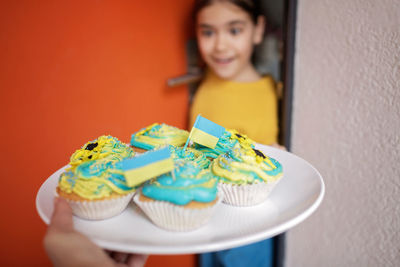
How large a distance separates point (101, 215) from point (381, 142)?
4.62 feet

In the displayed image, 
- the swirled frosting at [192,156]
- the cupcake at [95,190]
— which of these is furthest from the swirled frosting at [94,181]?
the swirled frosting at [192,156]

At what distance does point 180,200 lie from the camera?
1113 millimetres

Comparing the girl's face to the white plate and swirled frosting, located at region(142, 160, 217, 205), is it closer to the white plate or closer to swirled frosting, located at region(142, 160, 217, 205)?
the white plate

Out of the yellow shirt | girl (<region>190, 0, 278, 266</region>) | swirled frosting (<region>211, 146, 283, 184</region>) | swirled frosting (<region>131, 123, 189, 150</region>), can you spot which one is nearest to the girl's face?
girl (<region>190, 0, 278, 266</region>)

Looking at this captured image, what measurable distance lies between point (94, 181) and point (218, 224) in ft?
1.65

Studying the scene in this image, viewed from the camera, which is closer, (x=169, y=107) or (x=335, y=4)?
(x=335, y=4)

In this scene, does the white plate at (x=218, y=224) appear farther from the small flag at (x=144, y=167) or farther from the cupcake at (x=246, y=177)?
the small flag at (x=144, y=167)

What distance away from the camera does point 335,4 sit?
1729mm

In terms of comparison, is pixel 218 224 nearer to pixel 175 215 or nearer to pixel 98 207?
pixel 175 215

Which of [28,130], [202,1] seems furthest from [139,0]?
[28,130]

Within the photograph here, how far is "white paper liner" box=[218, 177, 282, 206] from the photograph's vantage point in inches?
50.1

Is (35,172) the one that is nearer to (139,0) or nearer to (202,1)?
(139,0)

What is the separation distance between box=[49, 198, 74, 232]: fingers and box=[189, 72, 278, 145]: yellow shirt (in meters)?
1.42

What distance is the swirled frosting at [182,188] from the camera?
112 centimetres
